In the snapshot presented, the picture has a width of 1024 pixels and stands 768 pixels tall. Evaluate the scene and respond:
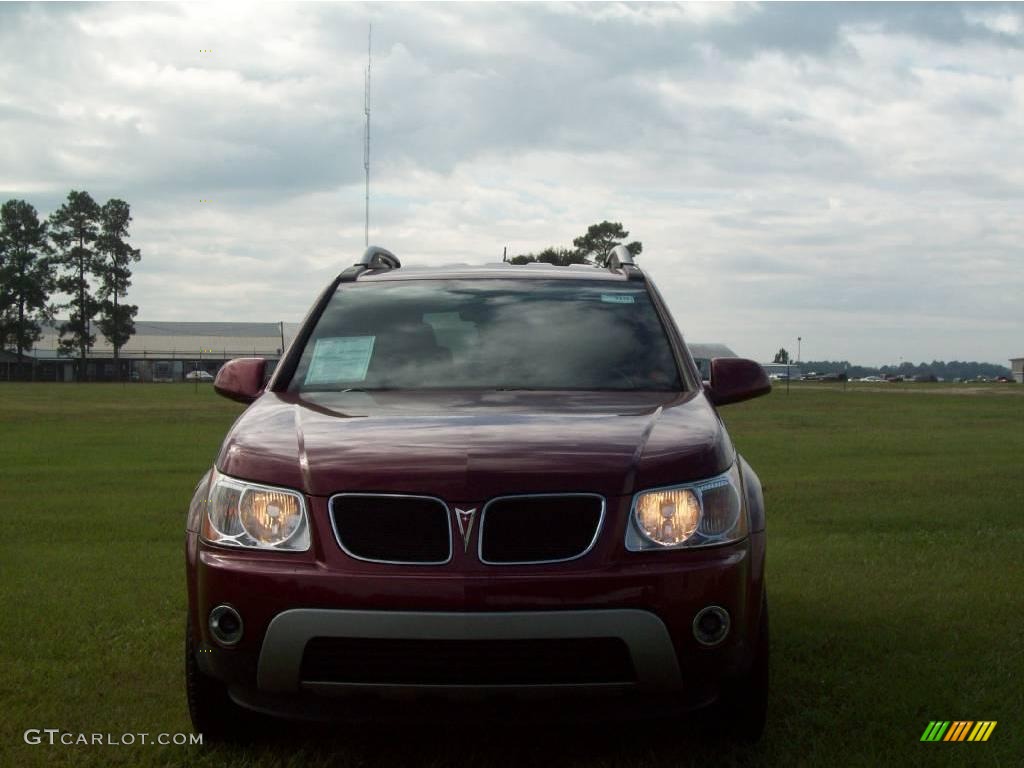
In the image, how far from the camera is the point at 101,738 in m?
4.32

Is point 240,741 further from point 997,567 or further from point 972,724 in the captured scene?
point 997,567

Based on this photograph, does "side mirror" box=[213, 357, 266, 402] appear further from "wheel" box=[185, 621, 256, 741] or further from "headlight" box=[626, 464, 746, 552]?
"headlight" box=[626, 464, 746, 552]

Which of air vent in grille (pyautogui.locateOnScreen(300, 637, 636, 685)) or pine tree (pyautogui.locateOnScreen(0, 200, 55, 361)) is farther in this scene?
pine tree (pyautogui.locateOnScreen(0, 200, 55, 361))

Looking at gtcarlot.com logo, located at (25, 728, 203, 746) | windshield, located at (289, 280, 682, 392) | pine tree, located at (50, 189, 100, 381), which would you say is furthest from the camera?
pine tree, located at (50, 189, 100, 381)

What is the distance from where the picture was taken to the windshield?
4.75 m

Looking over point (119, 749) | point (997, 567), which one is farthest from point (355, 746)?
point (997, 567)

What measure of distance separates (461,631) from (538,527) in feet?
1.23

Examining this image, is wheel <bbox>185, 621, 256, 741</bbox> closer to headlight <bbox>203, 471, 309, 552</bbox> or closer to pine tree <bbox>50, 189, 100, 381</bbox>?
headlight <bbox>203, 471, 309, 552</bbox>

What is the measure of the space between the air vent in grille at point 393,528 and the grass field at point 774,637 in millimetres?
516

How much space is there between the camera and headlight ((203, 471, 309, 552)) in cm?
362

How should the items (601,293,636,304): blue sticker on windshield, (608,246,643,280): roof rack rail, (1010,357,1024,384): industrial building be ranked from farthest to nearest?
(1010,357,1024,384): industrial building, (608,246,643,280): roof rack rail, (601,293,636,304): blue sticker on windshield

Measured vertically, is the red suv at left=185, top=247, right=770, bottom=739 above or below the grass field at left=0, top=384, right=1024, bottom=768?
above

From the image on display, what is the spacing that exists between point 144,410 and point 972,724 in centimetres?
3416

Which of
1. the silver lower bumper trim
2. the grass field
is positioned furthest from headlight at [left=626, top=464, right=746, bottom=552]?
the grass field
